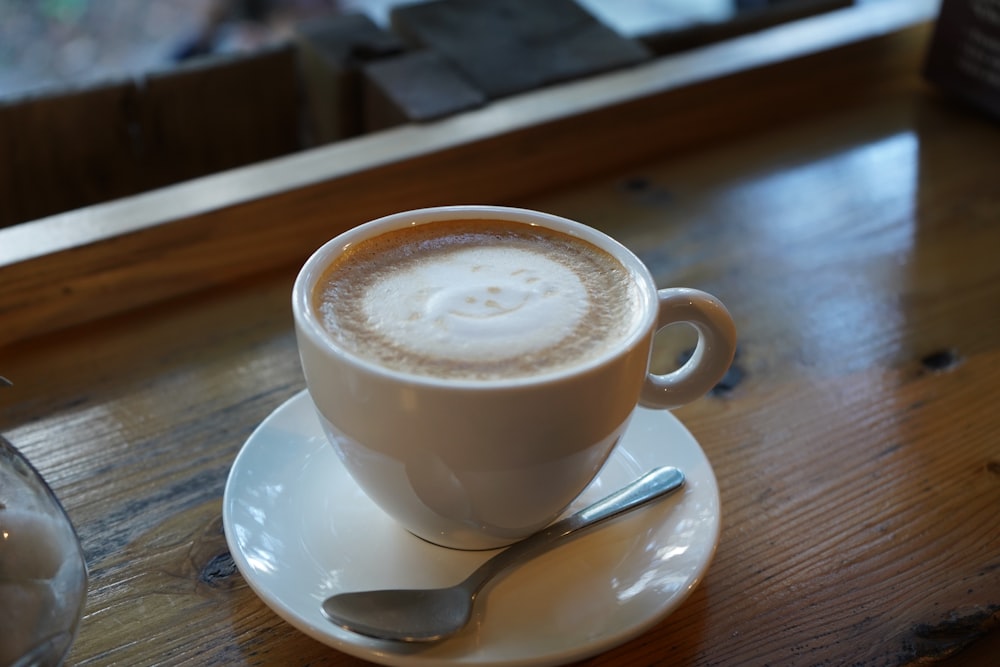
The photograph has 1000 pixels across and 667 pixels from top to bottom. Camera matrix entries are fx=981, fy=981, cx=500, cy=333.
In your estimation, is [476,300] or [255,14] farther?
[255,14]

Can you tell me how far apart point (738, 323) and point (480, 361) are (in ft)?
1.21

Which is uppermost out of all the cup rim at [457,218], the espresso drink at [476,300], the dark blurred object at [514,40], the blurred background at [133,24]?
the cup rim at [457,218]

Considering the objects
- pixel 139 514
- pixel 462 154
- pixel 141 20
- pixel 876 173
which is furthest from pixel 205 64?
pixel 141 20

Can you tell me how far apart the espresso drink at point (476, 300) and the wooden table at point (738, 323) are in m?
0.16

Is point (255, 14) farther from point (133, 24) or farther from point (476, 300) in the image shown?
point (476, 300)

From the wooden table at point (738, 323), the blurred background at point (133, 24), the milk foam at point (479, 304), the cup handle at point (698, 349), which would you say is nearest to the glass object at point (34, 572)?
the wooden table at point (738, 323)

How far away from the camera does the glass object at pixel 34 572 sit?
408 mm

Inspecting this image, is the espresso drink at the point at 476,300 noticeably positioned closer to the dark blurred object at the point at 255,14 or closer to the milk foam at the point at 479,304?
the milk foam at the point at 479,304

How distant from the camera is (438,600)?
1.59 ft

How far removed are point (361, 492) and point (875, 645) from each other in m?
0.29

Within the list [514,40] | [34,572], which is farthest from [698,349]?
[514,40]

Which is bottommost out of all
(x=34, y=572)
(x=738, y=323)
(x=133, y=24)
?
(x=133, y=24)

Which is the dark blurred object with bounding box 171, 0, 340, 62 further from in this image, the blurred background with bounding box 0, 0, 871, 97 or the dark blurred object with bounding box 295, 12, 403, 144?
the dark blurred object with bounding box 295, 12, 403, 144

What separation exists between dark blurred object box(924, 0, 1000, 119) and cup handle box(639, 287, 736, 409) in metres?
0.70
